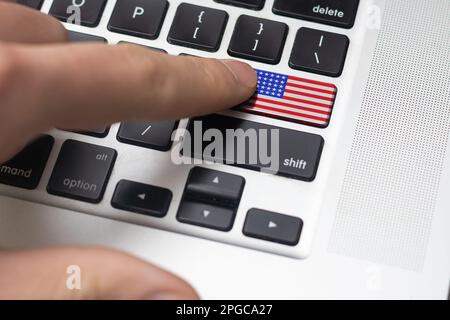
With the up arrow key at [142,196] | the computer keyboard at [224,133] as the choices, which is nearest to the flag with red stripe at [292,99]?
the computer keyboard at [224,133]

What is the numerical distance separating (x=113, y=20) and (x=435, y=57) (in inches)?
10.5

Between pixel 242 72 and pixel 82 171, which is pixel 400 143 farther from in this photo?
pixel 82 171

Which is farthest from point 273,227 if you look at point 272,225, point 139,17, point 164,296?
point 139,17

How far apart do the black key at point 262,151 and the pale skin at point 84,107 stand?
0.04 metres

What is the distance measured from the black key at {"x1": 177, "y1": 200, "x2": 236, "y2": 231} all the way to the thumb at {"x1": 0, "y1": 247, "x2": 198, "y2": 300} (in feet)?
0.22

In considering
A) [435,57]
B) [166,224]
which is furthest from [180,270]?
[435,57]

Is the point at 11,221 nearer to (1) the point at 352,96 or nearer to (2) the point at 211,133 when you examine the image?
(2) the point at 211,133

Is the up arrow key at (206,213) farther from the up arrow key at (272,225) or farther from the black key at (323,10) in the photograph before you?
the black key at (323,10)

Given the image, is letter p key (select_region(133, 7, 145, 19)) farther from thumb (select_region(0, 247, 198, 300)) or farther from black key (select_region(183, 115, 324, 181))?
thumb (select_region(0, 247, 198, 300))

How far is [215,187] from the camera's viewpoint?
1.52 ft

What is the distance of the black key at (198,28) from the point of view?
0.51 m

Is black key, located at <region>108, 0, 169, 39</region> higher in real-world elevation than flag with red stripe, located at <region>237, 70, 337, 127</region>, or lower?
higher

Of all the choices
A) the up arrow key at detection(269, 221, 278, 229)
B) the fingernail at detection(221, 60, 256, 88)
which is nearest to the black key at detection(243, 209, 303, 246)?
the up arrow key at detection(269, 221, 278, 229)

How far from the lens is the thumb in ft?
1.28
